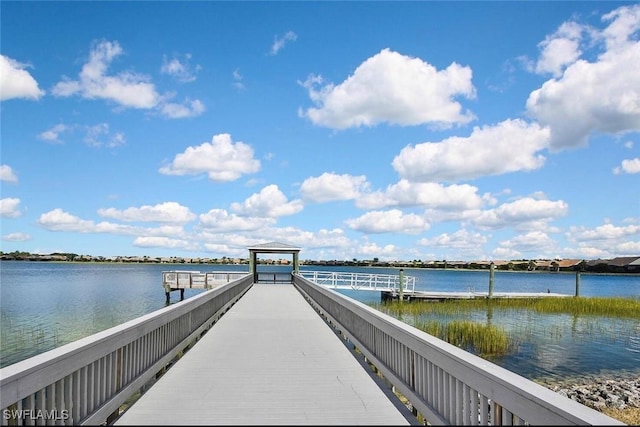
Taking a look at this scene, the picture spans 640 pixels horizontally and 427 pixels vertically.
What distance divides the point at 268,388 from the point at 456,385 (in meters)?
2.23

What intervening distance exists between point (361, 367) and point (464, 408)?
304 centimetres

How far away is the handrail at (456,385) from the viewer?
2522 mm

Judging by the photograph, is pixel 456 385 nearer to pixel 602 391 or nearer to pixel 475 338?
pixel 602 391

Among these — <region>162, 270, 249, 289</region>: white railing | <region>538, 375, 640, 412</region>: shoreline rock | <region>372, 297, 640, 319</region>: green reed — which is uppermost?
<region>162, 270, 249, 289</region>: white railing

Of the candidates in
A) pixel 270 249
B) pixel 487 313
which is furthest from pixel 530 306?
pixel 270 249

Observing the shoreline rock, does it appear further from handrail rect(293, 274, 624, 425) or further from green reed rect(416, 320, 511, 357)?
handrail rect(293, 274, 624, 425)

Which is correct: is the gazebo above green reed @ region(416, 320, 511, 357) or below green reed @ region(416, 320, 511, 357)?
above

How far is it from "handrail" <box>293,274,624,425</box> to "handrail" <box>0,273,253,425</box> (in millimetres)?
2739

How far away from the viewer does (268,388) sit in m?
5.19

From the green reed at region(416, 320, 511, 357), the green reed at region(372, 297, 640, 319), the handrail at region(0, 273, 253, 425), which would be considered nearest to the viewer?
the handrail at region(0, 273, 253, 425)

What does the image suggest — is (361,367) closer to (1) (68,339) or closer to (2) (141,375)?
(2) (141,375)

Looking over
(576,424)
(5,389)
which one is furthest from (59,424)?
(576,424)

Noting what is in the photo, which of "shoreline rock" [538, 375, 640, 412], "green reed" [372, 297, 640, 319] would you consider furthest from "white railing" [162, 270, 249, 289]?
"shoreline rock" [538, 375, 640, 412]

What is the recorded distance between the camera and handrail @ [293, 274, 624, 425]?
8.27 feet
